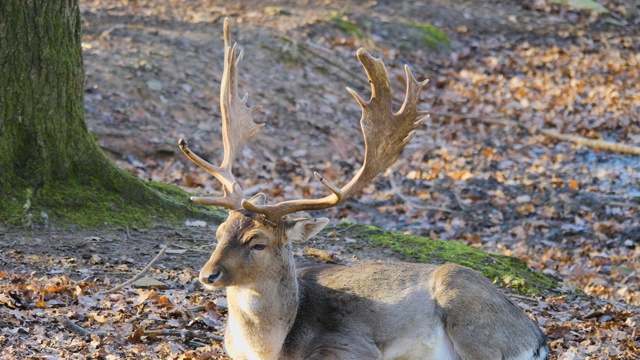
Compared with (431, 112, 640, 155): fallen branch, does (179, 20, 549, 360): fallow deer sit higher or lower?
higher

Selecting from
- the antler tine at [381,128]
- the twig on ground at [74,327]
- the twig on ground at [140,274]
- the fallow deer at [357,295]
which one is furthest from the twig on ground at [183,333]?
the antler tine at [381,128]

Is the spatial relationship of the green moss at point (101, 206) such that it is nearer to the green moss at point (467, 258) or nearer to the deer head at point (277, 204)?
the green moss at point (467, 258)

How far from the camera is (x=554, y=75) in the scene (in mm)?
20000

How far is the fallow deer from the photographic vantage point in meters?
6.47

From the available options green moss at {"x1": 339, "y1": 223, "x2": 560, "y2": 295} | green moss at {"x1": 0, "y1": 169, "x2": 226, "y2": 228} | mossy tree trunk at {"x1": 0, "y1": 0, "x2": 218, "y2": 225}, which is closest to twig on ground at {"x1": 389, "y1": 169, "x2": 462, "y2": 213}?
green moss at {"x1": 339, "y1": 223, "x2": 560, "y2": 295}

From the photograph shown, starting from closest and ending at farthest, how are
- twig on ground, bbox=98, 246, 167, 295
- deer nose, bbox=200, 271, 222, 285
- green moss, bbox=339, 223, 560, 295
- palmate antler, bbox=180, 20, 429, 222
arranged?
deer nose, bbox=200, 271, 222, 285, palmate antler, bbox=180, 20, 429, 222, twig on ground, bbox=98, 246, 167, 295, green moss, bbox=339, 223, 560, 295

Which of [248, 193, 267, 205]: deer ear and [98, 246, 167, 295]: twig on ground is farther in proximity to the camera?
[98, 246, 167, 295]: twig on ground

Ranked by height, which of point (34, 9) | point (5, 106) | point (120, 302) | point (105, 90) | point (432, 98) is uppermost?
point (34, 9)

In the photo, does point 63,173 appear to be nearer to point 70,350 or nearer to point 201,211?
point 201,211

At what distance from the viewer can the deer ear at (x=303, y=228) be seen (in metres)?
6.59

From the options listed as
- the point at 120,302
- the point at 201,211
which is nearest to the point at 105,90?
the point at 201,211

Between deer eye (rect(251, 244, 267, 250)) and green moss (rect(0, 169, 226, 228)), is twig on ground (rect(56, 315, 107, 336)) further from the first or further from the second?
green moss (rect(0, 169, 226, 228))

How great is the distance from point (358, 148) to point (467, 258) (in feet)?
20.1

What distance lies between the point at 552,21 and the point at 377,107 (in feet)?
58.8
